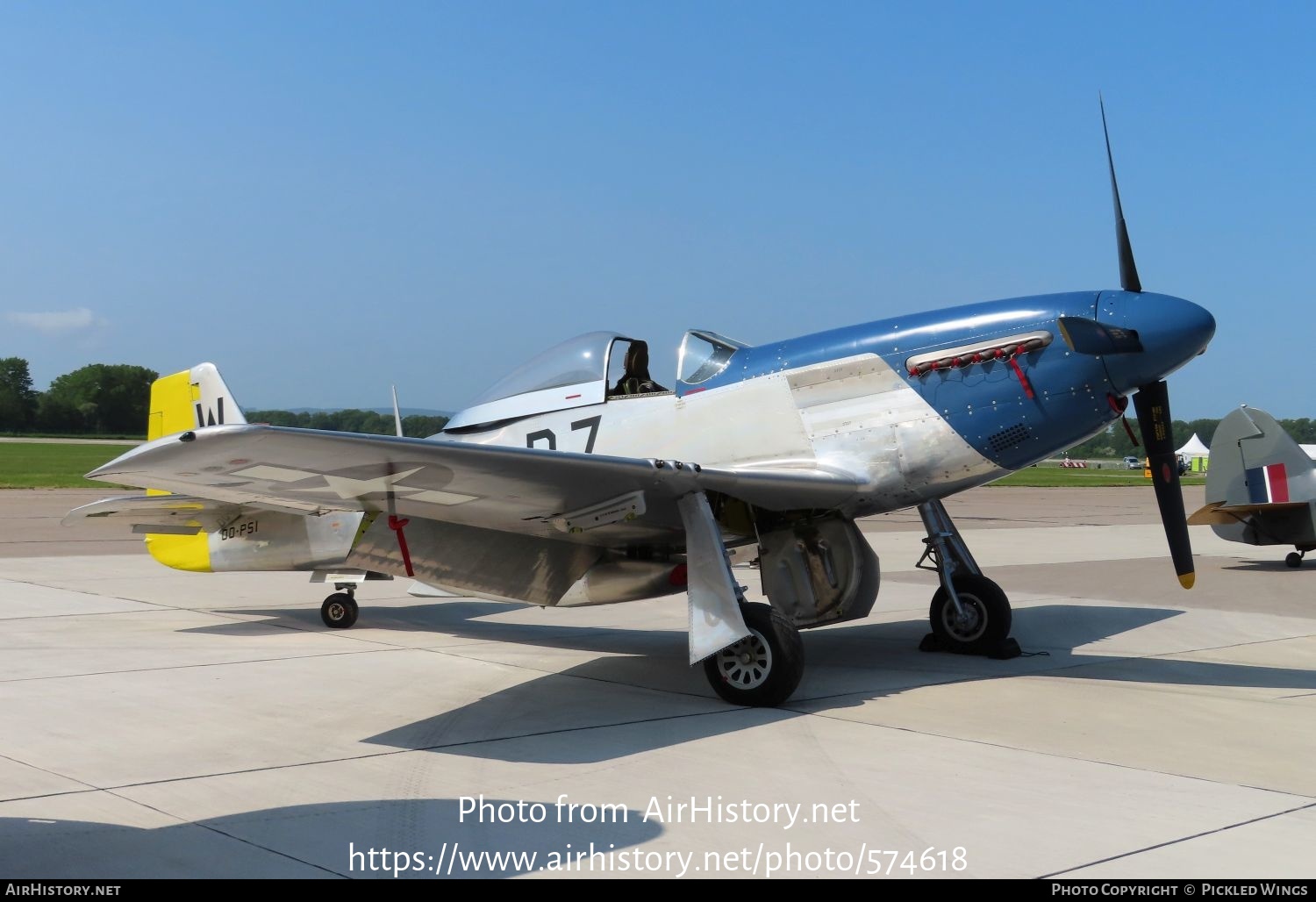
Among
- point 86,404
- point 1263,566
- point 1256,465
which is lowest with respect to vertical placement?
point 1263,566

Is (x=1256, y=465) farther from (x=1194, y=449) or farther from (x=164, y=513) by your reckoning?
(x=1194, y=449)

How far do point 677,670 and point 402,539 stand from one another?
7.04ft

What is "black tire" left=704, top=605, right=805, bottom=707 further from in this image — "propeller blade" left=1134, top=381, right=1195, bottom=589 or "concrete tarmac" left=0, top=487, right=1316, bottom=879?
"propeller blade" left=1134, top=381, right=1195, bottom=589

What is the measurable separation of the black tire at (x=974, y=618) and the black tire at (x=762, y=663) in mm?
2296

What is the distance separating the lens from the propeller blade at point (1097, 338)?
6.54 m

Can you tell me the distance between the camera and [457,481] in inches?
230

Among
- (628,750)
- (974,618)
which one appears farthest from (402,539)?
(974,618)

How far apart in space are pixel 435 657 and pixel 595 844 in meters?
4.65

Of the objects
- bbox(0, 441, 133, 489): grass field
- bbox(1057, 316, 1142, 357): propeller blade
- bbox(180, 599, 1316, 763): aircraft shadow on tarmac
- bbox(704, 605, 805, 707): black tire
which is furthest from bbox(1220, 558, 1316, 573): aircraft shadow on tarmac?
bbox(0, 441, 133, 489): grass field

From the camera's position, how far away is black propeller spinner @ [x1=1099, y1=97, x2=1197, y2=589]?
22.5 ft

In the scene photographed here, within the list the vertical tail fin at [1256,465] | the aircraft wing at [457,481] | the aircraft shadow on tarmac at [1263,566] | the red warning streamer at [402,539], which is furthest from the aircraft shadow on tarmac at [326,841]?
the aircraft shadow on tarmac at [1263,566]

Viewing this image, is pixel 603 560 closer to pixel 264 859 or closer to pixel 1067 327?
pixel 1067 327

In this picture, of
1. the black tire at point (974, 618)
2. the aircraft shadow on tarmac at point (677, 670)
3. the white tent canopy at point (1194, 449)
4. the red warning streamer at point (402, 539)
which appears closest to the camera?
the aircraft shadow on tarmac at point (677, 670)

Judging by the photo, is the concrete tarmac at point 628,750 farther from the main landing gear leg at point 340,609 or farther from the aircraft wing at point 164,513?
the aircraft wing at point 164,513
